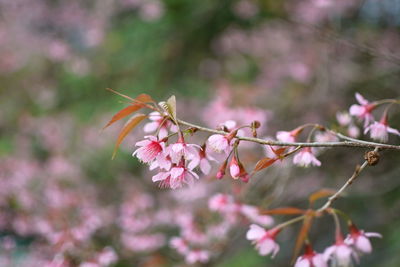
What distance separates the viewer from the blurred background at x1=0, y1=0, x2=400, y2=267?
2078mm

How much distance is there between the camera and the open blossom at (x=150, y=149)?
797 mm

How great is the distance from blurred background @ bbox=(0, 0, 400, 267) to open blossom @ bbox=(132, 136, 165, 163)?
2.33 feet

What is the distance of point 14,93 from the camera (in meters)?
4.19

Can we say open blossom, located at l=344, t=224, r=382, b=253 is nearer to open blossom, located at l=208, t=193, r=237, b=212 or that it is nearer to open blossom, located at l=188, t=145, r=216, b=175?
open blossom, located at l=188, t=145, r=216, b=175

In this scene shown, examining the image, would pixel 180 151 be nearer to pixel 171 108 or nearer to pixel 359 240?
pixel 171 108

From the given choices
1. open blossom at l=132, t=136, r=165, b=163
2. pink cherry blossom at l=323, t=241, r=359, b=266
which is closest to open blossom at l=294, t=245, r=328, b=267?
pink cherry blossom at l=323, t=241, r=359, b=266

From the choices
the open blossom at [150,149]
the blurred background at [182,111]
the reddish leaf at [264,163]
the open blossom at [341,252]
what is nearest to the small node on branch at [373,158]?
the reddish leaf at [264,163]

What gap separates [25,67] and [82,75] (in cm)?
123

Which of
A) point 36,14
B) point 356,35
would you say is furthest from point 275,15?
point 36,14

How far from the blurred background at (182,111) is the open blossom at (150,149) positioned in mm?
710

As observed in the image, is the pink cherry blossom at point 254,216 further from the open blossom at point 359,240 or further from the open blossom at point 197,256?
the open blossom at point 359,240

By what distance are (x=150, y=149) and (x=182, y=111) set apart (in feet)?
10.3

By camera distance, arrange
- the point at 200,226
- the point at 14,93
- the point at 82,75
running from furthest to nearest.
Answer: the point at 14,93
the point at 82,75
the point at 200,226

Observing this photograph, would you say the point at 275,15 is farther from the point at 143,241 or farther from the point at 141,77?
the point at 143,241
